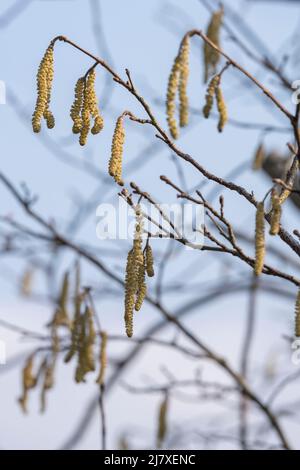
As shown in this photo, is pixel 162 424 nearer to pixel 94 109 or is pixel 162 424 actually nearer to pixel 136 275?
pixel 136 275

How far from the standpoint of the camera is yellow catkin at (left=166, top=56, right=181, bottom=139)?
98.3 inches

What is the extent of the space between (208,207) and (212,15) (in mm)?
2052

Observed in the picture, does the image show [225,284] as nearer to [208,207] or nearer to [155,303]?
[155,303]

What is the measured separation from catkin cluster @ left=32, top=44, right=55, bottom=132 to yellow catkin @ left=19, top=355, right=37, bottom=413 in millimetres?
1890

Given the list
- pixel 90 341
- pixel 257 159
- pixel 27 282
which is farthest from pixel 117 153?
pixel 27 282

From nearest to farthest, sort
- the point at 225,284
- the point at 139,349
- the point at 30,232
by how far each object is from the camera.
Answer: the point at 30,232 → the point at 139,349 → the point at 225,284

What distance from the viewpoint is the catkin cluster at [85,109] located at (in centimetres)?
255

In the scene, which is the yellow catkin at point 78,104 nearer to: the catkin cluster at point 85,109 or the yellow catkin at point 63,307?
the catkin cluster at point 85,109

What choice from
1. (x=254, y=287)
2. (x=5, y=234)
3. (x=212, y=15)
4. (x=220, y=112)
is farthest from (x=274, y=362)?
(x=220, y=112)

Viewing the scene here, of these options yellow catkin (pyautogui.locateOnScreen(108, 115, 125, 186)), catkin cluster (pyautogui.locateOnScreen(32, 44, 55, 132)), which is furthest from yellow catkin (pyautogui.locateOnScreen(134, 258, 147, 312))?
catkin cluster (pyautogui.locateOnScreen(32, 44, 55, 132))

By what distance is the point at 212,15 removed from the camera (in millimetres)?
4391

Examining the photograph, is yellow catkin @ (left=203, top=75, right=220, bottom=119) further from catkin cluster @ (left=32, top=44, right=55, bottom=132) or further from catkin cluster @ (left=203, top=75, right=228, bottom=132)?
catkin cluster @ (left=32, top=44, right=55, bottom=132)

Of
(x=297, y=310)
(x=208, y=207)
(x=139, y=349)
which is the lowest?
(x=297, y=310)

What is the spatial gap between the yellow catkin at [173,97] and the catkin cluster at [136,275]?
0.25 metres
